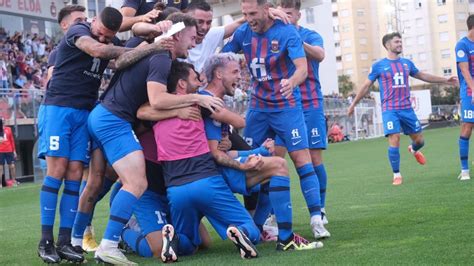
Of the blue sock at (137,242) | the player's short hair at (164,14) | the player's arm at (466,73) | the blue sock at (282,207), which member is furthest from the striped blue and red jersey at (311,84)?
the player's arm at (466,73)

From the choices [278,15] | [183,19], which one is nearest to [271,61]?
[278,15]

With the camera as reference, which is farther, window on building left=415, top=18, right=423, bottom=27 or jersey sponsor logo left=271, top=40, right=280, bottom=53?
window on building left=415, top=18, right=423, bottom=27

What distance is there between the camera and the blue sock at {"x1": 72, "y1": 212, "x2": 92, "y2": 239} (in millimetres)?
6488

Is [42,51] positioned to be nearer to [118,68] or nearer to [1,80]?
[1,80]

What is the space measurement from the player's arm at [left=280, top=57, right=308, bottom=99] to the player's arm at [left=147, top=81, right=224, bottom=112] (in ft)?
2.30

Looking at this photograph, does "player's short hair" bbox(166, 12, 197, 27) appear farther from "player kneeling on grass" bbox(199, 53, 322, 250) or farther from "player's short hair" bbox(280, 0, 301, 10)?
"player's short hair" bbox(280, 0, 301, 10)

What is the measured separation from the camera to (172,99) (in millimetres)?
5848

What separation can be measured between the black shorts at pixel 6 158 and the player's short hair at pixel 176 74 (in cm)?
1587

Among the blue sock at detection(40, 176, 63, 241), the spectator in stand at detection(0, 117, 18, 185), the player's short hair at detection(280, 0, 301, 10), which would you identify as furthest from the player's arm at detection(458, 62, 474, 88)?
the spectator in stand at detection(0, 117, 18, 185)

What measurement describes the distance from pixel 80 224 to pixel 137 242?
1.81ft

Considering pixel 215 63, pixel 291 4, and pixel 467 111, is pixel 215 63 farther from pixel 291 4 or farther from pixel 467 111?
pixel 467 111

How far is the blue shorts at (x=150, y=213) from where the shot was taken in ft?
20.7

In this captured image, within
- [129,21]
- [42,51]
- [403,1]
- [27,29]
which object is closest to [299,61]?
[129,21]

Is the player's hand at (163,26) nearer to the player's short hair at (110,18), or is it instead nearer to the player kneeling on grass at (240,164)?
the player's short hair at (110,18)
